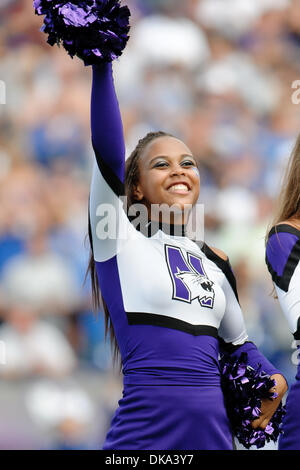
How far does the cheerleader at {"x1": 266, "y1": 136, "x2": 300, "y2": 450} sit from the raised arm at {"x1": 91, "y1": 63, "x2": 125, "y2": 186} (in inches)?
19.9

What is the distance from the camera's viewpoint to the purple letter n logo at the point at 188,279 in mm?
1590

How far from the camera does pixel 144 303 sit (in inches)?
61.7

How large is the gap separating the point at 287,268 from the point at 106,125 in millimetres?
618

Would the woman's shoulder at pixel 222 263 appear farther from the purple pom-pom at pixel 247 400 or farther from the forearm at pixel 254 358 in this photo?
the purple pom-pom at pixel 247 400

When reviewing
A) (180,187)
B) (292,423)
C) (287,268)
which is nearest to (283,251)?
(287,268)

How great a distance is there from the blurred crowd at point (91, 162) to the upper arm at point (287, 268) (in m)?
1.42

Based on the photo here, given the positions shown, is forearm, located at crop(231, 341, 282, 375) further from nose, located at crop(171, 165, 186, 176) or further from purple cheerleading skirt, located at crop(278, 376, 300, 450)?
nose, located at crop(171, 165, 186, 176)

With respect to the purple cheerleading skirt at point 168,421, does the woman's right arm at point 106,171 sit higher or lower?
higher

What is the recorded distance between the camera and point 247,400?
62.9 inches

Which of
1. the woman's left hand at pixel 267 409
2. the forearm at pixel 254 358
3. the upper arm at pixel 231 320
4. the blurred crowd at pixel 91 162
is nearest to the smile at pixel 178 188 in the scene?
the upper arm at pixel 231 320

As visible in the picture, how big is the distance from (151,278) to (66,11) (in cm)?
66

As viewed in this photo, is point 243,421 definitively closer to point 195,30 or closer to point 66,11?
point 66,11

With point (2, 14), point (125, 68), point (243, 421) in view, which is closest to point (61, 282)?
point (125, 68)

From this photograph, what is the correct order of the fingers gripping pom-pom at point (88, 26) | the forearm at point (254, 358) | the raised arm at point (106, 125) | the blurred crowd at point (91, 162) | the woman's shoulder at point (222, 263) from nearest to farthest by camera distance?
the fingers gripping pom-pom at point (88, 26) → the raised arm at point (106, 125) → the forearm at point (254, 358) → the woman's shoulder at point (222, 263) → the blurred crowd at point (91, 162)
